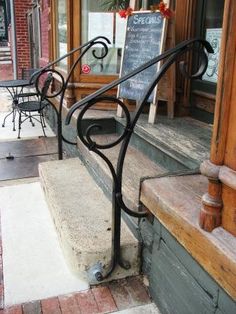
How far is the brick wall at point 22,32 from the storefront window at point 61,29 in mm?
5289

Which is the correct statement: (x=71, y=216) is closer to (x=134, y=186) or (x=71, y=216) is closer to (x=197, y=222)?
(x=134, y=186)

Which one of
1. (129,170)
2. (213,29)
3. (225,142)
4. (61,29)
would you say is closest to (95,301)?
(129,170)

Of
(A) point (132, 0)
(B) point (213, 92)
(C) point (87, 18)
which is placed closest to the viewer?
(B) point (213, 92)

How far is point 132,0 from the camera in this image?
11.1ft

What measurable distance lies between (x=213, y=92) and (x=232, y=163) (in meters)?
1.93

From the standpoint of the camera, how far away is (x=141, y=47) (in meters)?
3.25

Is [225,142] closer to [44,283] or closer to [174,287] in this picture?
[174,287]

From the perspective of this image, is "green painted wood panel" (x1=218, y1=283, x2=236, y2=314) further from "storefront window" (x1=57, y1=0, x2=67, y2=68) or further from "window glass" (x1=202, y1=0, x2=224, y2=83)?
"storefront window" (x1=57, y1=0, x2=67, y2=68)

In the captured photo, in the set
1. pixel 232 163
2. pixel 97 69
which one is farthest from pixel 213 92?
pixel 232 163

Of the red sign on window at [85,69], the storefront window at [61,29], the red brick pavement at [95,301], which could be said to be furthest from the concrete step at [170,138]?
the storefront window at [61,29]

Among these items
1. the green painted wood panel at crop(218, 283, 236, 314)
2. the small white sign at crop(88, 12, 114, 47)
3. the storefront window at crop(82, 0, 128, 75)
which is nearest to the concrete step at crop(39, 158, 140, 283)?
the green painted wood panel at crop(218, 283, 236, 314)

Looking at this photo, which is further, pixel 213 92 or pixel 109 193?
pixel 213 92

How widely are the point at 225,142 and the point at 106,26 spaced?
302 centimetres

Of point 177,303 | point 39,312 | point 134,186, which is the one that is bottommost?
point 39,312
